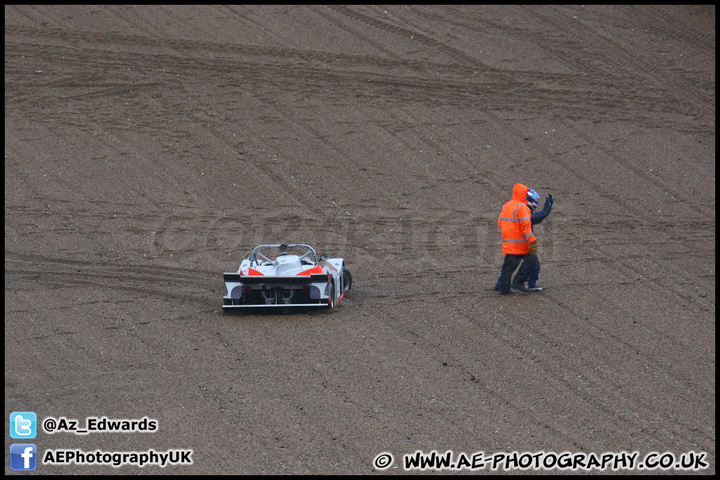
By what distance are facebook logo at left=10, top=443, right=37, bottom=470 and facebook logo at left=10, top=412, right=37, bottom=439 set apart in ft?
0.77

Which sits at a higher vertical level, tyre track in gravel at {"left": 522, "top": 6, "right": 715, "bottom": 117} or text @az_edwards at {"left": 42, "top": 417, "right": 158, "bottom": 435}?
tyre track in gravel at {"left": 522, "top": 6, "right": 715, "bottom": 117}

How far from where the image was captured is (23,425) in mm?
8281

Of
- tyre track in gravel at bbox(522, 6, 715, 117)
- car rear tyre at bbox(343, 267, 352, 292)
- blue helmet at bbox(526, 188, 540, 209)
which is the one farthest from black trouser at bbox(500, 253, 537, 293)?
tyre track in gravel at bbox(522, 6, 715, 117)

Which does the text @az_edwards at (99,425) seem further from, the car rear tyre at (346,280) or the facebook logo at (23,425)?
the car rear tyre at (346,280)

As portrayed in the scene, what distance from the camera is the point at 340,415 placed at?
8742 mm

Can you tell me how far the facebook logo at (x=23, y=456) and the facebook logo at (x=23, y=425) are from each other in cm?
23

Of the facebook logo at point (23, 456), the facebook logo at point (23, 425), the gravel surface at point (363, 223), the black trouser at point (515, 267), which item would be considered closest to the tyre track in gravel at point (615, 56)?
the gravel surface at point (363, 223)

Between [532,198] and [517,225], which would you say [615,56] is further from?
[517,225]

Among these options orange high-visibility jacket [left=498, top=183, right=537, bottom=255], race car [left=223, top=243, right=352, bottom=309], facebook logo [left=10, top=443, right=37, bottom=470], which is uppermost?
orange high-visibility jacket [left=498, top=183, right=537, bottom=255]

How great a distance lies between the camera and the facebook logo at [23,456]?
299 inches

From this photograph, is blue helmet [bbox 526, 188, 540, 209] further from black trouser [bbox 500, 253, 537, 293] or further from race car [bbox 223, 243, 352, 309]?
race car [bbox 223, 243, 352, 309]

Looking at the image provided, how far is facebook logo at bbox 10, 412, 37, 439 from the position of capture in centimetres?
812

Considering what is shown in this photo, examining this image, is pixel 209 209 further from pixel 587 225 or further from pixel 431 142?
pixel 587 225

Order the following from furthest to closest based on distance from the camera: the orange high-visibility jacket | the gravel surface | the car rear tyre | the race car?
the car rear tyre < the orange high-visibility jacket < the race car < the gravel surface
